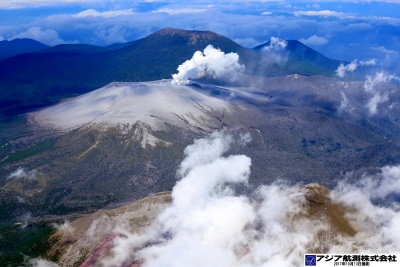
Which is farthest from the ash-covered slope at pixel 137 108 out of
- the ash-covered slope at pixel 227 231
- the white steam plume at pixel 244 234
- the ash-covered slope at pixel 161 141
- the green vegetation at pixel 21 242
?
the ash-covered slope at pixel 227 231

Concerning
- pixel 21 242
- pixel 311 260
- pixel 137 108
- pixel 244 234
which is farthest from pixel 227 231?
pixel 137 108

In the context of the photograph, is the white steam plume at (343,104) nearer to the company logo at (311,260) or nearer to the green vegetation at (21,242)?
the green vegetation at (21,242)

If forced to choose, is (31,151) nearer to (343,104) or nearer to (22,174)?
(22,174)

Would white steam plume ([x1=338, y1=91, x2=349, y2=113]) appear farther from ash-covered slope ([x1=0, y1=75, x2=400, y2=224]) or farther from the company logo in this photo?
the company logo

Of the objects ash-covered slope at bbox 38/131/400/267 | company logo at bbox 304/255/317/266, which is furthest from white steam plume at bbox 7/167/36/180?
company logo at bbox 304/255/317/266

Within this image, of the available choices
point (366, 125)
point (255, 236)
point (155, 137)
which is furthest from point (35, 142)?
point (366, 125)
